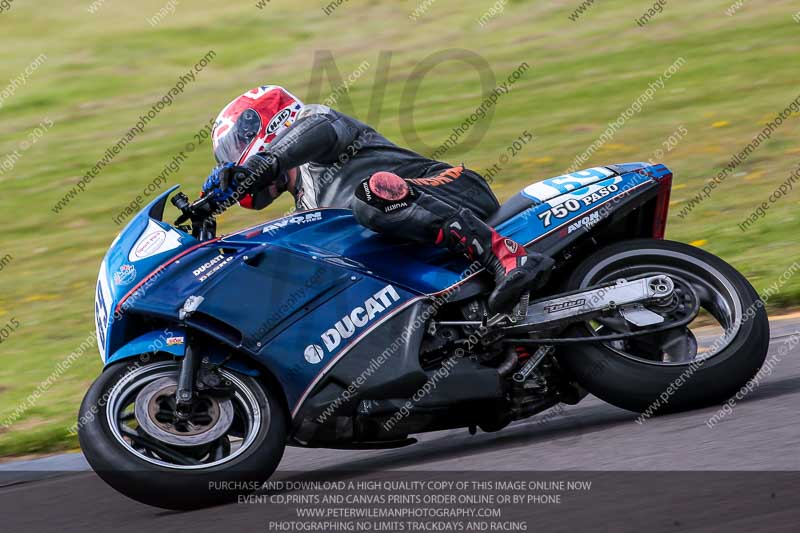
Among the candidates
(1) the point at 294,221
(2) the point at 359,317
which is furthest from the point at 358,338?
(1) the point at 294,221

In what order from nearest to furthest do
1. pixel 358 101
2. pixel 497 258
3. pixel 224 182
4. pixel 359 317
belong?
pixel 224 182
pixel 359 317
pixel 497 258
pixel 358 101

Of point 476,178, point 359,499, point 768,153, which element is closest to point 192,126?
point 768,153

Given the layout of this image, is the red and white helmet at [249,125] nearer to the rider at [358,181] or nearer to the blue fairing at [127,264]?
the rider at [358,181]

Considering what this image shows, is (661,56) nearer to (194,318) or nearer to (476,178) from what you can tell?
(476,178)

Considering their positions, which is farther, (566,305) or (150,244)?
(566,305)

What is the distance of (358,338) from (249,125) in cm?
106

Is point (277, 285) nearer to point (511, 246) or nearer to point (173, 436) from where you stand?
point (173, 436)

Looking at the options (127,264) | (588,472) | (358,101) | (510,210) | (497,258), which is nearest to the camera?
(588,472)

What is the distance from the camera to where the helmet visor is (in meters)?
5.12

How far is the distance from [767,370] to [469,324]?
184cm

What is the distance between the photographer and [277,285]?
490 cm

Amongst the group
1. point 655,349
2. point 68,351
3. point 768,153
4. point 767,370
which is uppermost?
point 655,349

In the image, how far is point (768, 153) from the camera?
11.6 m

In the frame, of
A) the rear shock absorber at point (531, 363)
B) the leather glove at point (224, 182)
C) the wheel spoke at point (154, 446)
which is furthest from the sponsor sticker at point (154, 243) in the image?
the rear shock absorber at point (531, 363)
